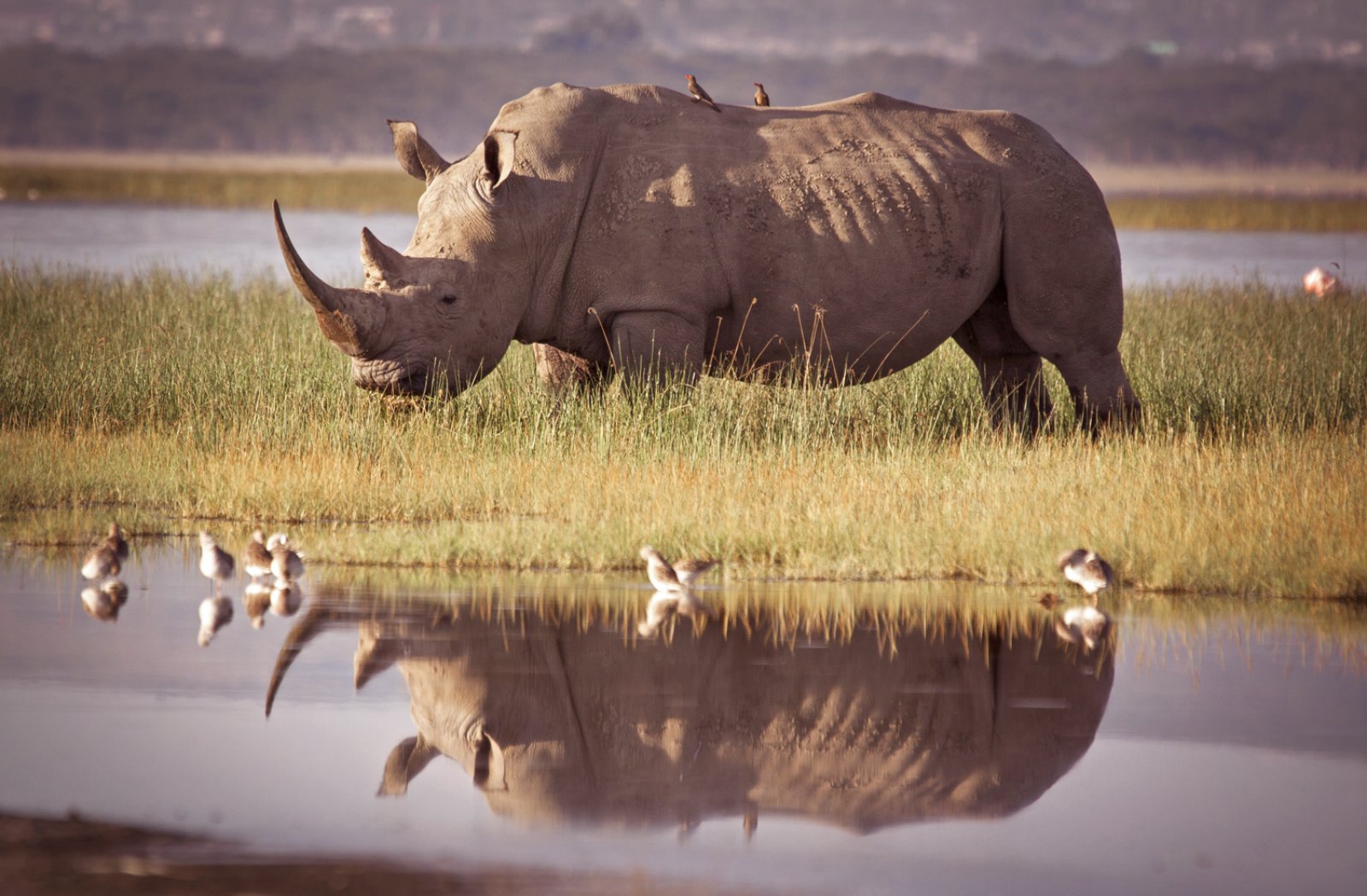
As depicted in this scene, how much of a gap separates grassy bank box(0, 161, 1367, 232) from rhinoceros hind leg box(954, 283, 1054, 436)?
119ft

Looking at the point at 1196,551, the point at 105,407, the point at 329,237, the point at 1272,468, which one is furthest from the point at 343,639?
the point at 329,237

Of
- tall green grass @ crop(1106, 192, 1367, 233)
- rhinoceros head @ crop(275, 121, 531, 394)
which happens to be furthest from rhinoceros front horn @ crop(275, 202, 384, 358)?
tall green grass @ crop(1106, 192, 1367, 233)

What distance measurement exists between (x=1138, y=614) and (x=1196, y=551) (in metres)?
0.71

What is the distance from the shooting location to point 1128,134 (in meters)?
132

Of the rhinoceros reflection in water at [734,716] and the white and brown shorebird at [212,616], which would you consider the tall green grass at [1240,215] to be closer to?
the white and brown shorebird at [212,616]

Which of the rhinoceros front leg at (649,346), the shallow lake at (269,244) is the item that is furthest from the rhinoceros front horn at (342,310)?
the shallow lake at (269,244)

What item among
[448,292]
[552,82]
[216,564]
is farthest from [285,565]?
[552,82]

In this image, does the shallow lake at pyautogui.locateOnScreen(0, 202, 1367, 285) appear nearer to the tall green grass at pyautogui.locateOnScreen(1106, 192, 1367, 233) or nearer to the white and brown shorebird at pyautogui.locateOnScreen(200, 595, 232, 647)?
the tall green grass at pyautogui.locateOnScreen(1106, 192, 1367, 233)

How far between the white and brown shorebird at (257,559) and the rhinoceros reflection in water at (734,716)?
0.49 meters

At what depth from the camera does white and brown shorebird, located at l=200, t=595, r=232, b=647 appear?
6754mm

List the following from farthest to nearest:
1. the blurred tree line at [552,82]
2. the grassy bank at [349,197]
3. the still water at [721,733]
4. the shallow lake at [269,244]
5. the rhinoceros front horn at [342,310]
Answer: the blurred tree line at [552,82] < the grassy bank at [349,197] < the shallow lake at [269,244] < the rhinoceros front horn at [342,310] < the still water at [721,733]

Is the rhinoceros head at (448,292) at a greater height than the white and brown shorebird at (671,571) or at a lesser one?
greater

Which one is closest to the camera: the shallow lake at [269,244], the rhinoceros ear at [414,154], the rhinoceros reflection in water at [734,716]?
the rhinoceros reflection in water at [734,716]

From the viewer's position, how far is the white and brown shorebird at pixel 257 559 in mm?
7441
